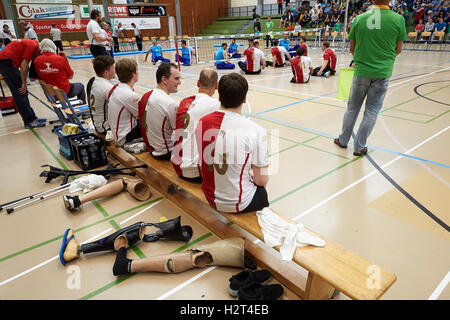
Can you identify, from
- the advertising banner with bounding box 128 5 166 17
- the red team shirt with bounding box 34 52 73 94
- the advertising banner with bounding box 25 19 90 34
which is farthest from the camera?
the advertising banner with bounding box 128 5 166 17

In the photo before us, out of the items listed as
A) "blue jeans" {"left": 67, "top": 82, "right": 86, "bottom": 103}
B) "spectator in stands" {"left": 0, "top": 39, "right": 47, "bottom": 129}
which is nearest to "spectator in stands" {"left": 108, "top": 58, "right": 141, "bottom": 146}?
"blue jeans" {"left": 67, "top": 82, "right": 86, "bottom": 103}

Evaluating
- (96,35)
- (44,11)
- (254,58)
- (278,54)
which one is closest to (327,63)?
(254,58)

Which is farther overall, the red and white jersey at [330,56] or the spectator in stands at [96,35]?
the red and white jersey at [330,56]

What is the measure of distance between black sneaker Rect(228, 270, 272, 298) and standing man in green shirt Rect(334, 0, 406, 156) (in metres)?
2.79

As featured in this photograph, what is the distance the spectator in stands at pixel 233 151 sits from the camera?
198cm

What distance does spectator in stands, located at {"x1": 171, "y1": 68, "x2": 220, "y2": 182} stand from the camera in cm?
265

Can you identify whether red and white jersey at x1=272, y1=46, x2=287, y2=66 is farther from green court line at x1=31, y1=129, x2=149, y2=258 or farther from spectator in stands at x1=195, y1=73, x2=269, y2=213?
spectator in stands at x1=195, y1=73, x2=269, y2=213

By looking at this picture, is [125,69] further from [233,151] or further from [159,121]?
[233,151]

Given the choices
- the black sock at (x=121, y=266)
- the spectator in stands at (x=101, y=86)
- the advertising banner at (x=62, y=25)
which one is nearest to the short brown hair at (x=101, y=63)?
the spectator in stands at (x=101, y=86)

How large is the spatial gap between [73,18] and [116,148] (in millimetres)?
22761

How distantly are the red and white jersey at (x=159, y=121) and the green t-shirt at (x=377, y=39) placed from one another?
2501 millimetres

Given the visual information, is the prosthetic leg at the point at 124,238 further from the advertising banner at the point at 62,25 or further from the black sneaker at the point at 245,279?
the advertising banner at the point at 62,25

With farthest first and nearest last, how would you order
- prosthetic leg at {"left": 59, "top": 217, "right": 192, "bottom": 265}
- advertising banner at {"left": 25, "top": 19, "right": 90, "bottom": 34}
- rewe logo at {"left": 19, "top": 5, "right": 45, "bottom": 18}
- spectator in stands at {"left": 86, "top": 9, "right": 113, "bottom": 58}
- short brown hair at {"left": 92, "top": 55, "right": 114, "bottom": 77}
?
1. advertising banner at {"left": 25, "top": 19, "right": 90, "bottom": 34}
2. rewe logo at {"left": 19, "top": 5, "right": 45, "bottom": 18}
3. spectator in stands at {"left": 86, "top": 9, "right": 113, "bottom": 58}
4. short brown hair at {"left": 92, "top": 55, "right": 114, "bottom": 77}
5. prosthetic leg at {"left": 59, "top": 217, "right": 192, "bottom": 265}

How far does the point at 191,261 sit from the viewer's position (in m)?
2.21
